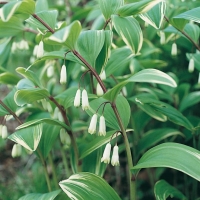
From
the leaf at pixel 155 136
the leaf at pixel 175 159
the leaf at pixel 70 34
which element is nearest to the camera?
the leaf at pixel 70 34

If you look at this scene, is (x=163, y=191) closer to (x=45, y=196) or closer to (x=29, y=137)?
(x=45, y=196)

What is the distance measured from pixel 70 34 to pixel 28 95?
0.36 m

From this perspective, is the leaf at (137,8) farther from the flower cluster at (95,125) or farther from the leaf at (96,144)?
the leaf at (96,144)

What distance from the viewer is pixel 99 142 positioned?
1675 millimetres

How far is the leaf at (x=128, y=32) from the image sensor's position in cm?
146

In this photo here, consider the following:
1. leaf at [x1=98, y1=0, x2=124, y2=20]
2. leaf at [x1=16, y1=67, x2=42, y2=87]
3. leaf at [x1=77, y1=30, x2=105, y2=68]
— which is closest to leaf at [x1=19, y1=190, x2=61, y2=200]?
leaf at [x1=16, y1=67, x2=42, y2=87]

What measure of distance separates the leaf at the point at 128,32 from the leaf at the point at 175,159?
440mm

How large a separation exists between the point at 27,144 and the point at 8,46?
84 cm

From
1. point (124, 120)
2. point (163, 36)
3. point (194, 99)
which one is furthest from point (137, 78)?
point (194, 99)

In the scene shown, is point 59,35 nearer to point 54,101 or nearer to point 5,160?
point 54,101

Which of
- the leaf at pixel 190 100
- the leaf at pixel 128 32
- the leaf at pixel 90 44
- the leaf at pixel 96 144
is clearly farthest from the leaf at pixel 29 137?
the leaf at pixel 190 100

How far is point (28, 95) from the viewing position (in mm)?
1487

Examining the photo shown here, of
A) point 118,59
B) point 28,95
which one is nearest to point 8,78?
point 28,95

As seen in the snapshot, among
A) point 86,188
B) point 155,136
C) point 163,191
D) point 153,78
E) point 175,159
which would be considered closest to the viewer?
point 153,78
